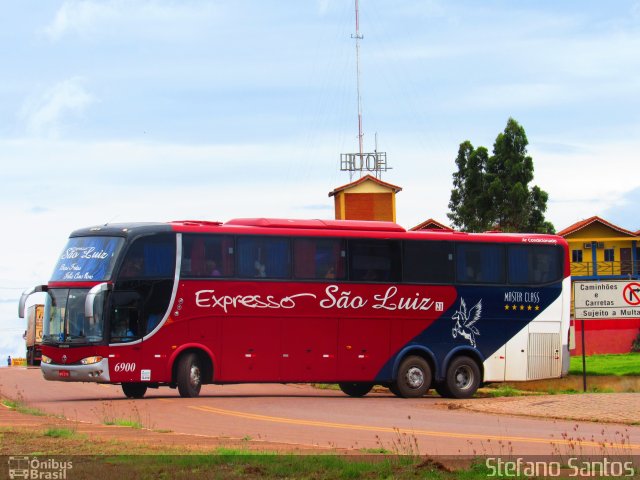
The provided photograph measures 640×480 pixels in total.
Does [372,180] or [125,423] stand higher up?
[372,180]

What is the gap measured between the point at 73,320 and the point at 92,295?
113cm

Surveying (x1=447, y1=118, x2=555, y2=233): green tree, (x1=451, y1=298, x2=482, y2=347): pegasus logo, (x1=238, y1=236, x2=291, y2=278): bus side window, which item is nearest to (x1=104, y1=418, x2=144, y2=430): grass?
(x1=238, y1=236, x2=291, y2=278): bus side window

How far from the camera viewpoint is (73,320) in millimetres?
27062

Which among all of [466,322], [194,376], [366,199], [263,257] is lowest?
[194,376]

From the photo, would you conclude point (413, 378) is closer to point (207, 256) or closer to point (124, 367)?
point (207, 256)

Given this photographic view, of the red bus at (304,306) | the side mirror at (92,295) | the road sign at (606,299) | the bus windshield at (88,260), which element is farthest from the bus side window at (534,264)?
the side mirror at (92,295)

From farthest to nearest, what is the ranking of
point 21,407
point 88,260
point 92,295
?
point 88,260
point 92,295
point 21,407

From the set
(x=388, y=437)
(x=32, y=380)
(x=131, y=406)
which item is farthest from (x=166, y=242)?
(x=32, y=380)

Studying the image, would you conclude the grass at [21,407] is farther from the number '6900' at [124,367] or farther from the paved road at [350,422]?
the number '6900' at [124,367]

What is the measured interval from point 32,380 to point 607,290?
65.5 feet

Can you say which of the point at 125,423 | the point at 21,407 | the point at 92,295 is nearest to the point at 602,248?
the point at 92,295

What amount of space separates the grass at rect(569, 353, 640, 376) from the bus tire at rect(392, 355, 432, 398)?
14416 mm

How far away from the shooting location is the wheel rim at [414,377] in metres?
30.2

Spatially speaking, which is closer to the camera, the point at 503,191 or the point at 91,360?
the point at 91,360
